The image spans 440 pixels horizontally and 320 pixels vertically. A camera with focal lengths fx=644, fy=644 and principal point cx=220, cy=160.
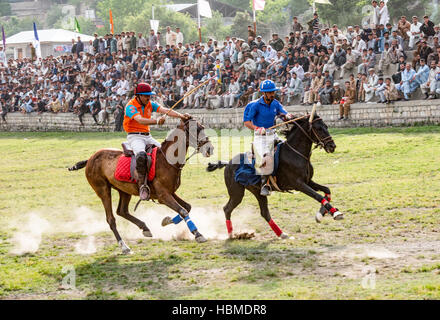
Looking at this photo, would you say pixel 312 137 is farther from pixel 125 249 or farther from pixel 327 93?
pixel 327 93

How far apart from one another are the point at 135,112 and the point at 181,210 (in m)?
1.92

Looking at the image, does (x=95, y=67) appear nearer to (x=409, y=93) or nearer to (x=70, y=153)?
(x=70, y=153)

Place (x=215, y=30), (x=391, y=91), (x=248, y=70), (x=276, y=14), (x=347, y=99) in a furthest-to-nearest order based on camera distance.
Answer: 1. (x=276, y=14)
2. (x=215, y=30)
3. (x=248, y=70)
4. (x=347, y=99)
5. (x=391, y=91)

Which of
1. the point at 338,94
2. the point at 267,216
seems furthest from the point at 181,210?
the point at 338,94

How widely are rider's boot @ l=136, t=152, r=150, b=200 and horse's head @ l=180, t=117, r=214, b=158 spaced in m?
0.85

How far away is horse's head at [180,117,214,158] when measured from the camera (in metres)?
11.1

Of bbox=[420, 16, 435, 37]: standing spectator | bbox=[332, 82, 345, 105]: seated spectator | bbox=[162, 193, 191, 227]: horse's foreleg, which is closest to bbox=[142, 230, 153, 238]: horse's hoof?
bbox=[162, 193, 191, 227]: horse's foreleg

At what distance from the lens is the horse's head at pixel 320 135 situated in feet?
37.6

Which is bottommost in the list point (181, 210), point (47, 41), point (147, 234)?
point (147, 234)

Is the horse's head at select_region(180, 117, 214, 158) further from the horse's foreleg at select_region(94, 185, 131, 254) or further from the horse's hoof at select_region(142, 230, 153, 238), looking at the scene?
the horse's foreleg at select_region(94, 185, 131, 254)

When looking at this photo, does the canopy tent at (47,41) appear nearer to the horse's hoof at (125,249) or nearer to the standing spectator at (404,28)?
the standing spectator at (404,28)

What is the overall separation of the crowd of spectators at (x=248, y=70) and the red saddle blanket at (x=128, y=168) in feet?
34.1

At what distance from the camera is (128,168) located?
11516 millimetres
